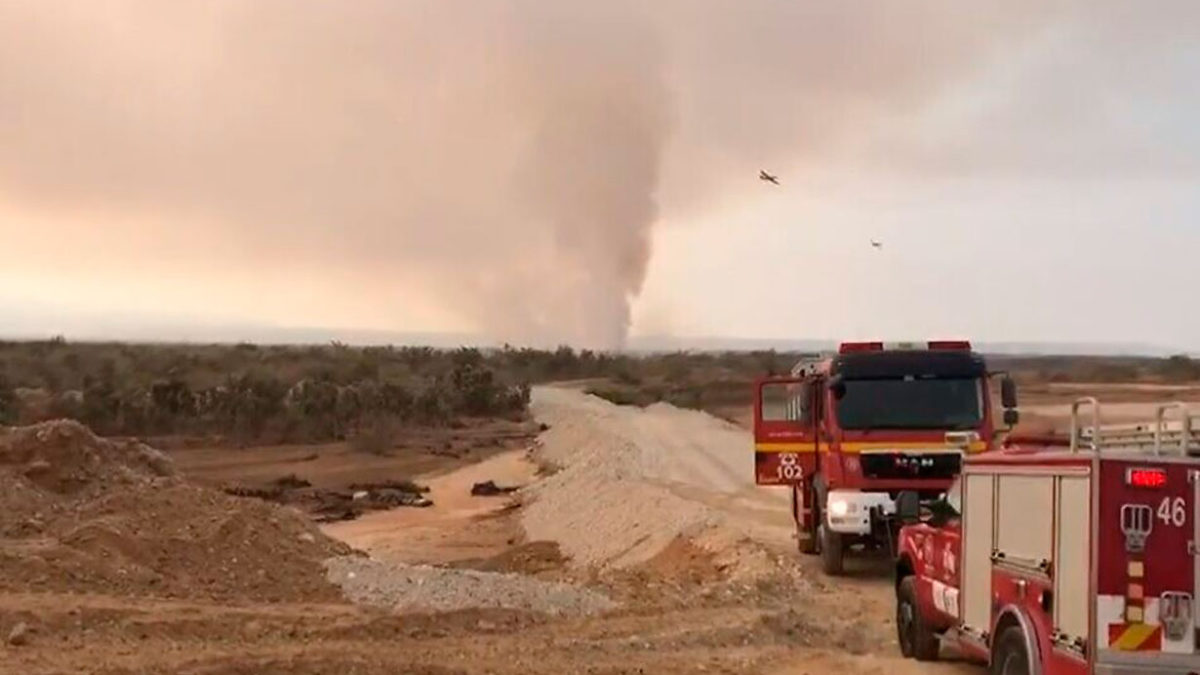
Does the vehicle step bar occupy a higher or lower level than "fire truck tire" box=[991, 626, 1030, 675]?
higher

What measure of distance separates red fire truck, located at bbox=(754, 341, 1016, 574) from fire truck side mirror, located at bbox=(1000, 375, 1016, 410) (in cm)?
1

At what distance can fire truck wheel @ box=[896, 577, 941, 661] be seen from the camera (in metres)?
14.2

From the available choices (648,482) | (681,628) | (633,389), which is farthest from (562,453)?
(633,389)

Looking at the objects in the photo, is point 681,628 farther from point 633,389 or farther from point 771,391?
point 633,389

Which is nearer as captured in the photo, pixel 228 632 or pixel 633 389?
pixel 228 632

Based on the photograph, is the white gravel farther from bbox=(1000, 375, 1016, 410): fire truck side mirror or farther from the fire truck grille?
bbox=(1000, 375, 1016, 410): fire truck side mirror

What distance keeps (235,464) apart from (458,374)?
112ft

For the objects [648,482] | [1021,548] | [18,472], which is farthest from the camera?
[648,482]

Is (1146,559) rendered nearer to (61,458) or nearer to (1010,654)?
(1010,654)

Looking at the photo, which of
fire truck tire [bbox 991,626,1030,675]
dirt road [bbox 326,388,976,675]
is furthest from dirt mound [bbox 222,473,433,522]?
fire truck tire [bbox 991,626,1030,675]

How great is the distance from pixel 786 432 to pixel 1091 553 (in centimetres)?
1272

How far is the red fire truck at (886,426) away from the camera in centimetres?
1958

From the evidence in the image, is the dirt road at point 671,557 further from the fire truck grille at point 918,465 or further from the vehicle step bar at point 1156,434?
the vehicle step bar at point 1156,434

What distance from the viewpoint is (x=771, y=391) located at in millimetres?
23328
